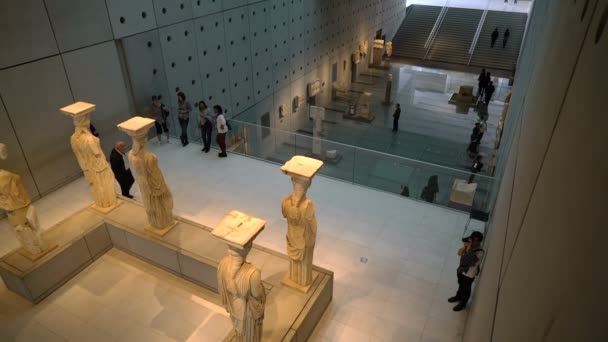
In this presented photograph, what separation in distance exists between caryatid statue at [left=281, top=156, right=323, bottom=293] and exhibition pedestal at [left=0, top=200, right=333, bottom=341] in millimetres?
276

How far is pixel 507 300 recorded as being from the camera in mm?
1933

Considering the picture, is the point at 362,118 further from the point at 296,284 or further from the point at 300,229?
the point at 300,229

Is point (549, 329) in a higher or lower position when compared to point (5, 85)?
higher

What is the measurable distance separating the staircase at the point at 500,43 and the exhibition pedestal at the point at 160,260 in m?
23.3

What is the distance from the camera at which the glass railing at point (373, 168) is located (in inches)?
335

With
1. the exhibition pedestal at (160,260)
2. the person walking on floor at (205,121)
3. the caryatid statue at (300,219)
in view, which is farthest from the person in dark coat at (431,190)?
the person walking on floor at (205,121)

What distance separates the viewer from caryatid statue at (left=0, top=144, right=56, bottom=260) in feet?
20.0

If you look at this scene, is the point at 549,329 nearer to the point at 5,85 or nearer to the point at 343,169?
the point at 343,169

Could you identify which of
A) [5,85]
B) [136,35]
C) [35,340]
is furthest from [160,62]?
[35,340]

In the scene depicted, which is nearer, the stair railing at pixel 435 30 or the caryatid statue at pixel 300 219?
the caryatid statue at pixel 300 219

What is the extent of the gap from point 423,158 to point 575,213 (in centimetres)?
1446

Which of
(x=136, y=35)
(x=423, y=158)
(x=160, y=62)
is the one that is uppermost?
(x=136, y=35)

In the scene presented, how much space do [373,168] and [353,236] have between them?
2.12 metres

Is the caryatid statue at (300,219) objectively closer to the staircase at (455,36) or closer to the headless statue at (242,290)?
the headless statue at (242,290)
